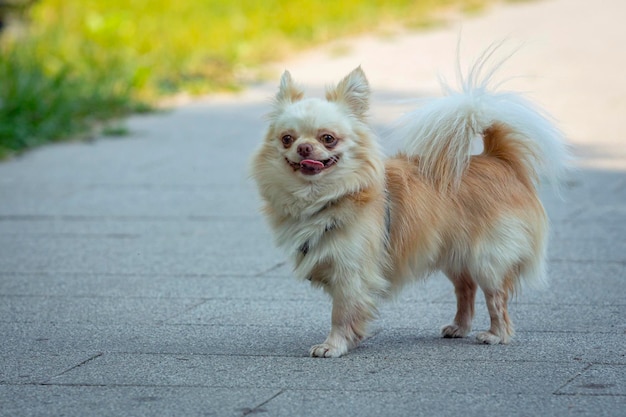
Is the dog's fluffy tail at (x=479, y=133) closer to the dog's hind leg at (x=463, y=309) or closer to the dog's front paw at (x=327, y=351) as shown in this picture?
the dog's hind leg at (x=463, y=309)

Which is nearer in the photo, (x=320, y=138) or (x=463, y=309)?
(x=320, y=138)

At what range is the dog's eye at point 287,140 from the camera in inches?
181

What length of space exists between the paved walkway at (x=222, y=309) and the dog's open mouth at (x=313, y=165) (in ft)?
2.78

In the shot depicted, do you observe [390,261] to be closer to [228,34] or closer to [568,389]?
[568,389]

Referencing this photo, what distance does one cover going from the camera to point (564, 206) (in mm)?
8188

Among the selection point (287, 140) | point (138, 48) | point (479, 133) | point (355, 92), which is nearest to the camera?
point (287, 140)

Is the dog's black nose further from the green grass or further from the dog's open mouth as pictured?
the green grass

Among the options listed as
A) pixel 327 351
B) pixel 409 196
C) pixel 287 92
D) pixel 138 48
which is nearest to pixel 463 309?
pixel 409 196

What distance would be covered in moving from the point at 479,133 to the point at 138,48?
1023 centimetres

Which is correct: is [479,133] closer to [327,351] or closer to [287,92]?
[287,92]

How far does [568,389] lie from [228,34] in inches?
495

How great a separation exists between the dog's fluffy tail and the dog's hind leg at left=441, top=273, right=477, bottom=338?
0.51 m

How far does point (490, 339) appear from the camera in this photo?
4.86 m

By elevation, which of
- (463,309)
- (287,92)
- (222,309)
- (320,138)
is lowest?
(222,309)
